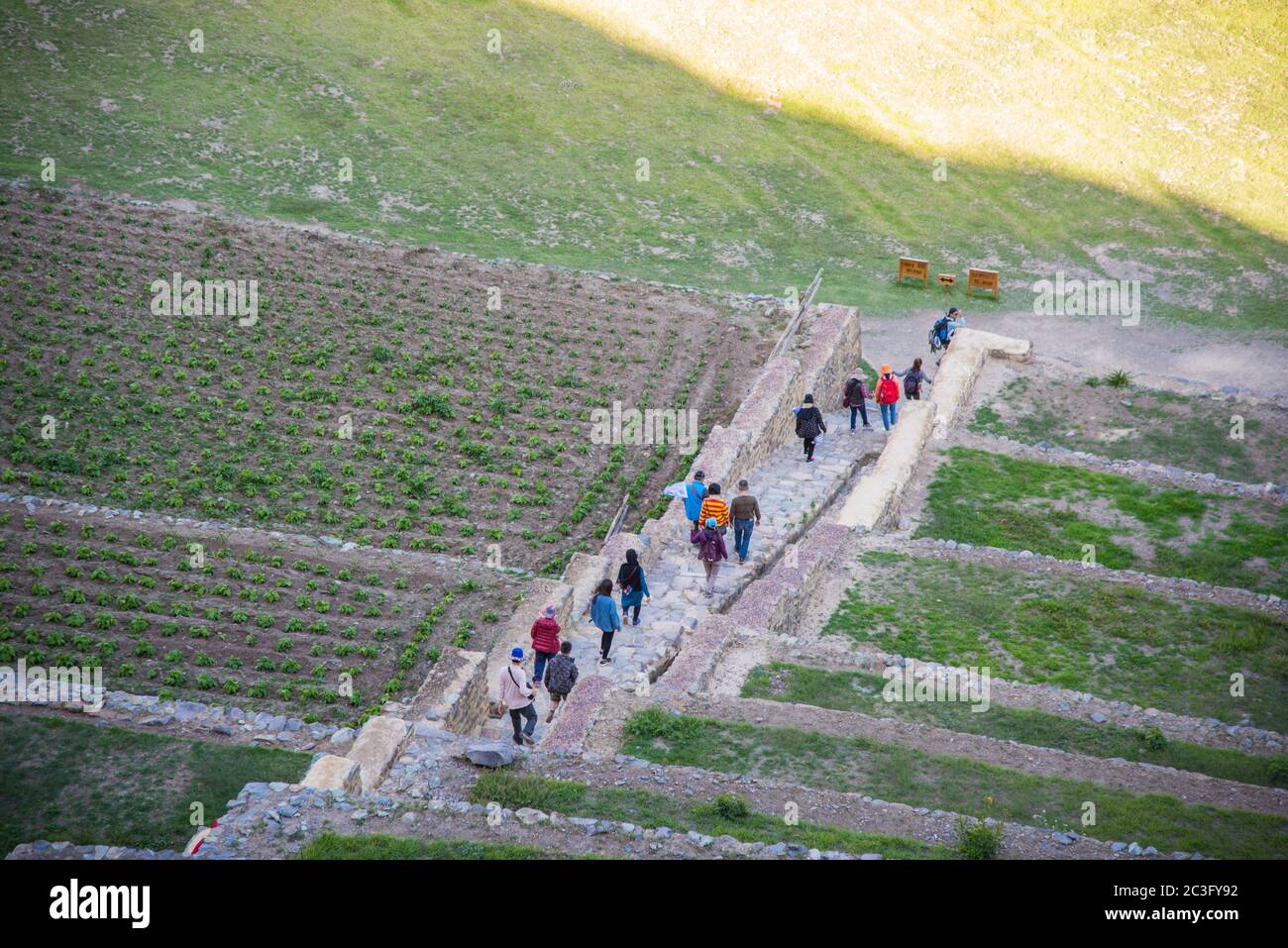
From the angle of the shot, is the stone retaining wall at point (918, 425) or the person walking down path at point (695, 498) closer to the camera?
the person walking down path at point (695, 498)

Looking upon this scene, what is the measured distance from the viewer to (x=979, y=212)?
37.2 m

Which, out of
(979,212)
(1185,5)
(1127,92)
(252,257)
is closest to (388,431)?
(252,257)

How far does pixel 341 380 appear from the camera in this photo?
2503cm

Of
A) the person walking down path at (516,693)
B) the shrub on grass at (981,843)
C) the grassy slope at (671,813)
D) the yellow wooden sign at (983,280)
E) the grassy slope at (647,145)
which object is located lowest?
the grassy slope at (671,813)

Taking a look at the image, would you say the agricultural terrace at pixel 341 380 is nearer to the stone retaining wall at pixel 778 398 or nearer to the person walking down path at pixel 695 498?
the stone retaining wall at pixel 778 398

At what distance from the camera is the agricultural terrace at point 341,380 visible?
2172 cm

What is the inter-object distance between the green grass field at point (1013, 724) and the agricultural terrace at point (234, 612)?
4823mm

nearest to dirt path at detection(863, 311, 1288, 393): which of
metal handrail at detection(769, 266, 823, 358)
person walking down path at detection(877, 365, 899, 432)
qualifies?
metal handrail at detection(769, 266, 823, 358)

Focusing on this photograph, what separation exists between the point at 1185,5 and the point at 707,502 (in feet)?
107

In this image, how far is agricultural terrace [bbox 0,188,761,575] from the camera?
855 inches

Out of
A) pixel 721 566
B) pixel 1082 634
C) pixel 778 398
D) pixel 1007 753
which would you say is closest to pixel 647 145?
pixel 778 398

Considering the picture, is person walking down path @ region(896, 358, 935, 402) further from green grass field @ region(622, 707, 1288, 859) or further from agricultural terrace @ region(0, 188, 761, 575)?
green grass field @ region(622, 707, 1288, 859)

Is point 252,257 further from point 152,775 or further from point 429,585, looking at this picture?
point 152,775

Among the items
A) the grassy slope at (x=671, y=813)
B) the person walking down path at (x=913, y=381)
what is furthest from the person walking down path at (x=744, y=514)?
the person walking down path at (x=913, y=381)
